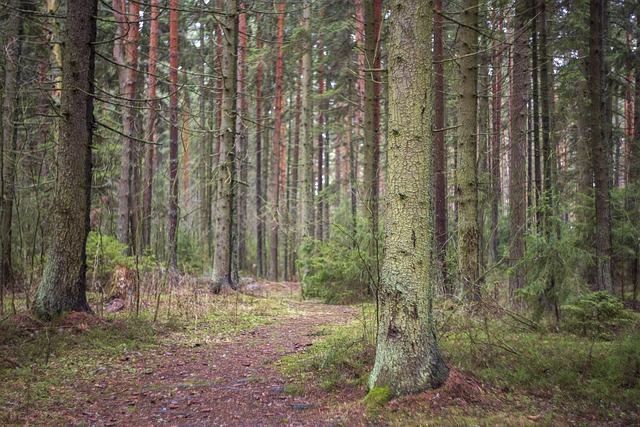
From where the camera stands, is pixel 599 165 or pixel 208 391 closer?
pixel 208 391

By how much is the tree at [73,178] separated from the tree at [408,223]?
5.28 meters

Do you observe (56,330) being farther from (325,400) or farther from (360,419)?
(360,419)

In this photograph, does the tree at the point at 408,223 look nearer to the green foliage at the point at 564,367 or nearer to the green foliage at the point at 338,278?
the green foliage at the point at 564,367

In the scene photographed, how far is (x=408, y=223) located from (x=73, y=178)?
5770mm

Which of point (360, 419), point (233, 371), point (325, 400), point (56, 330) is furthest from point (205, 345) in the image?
point (360, 419)

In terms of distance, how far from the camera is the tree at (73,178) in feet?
23.6

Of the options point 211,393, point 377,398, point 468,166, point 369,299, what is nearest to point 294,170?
point 369,299

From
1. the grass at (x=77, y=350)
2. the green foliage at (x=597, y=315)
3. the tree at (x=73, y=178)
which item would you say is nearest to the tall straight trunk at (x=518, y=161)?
the green foliage at (x=597, y=315)

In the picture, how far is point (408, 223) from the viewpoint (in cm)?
434

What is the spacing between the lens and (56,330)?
670 cm

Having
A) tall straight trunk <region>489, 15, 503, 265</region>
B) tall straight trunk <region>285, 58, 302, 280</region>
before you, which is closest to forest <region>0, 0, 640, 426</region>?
tall straight trunk <region>489, 15, 503, 265</region>

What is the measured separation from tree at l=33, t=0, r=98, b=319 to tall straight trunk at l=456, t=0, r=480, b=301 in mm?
6417

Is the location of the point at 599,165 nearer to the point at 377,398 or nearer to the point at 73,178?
the point at 377,398

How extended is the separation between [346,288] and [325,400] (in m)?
8.63
